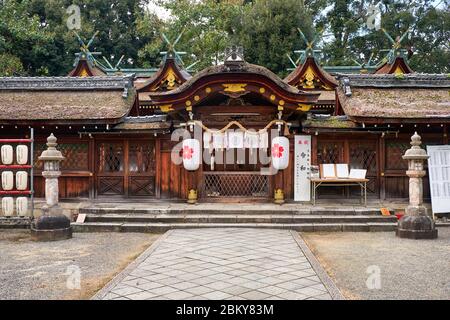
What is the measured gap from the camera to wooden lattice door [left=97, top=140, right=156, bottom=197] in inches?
553

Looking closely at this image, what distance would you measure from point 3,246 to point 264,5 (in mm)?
25085

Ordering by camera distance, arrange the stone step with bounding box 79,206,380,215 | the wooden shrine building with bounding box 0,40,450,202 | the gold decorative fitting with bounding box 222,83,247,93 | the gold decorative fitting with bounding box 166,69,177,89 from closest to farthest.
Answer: the stone step with bounding box 79,206,380,215 < the gold decorative fitting with bounding box 222,83,247,93 < the wooden shrine building with bounding box 0,40,450,202 < the gold decorative fitting with bounding box 166,69,177,89

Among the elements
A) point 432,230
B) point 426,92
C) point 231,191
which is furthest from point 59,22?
point 432,230

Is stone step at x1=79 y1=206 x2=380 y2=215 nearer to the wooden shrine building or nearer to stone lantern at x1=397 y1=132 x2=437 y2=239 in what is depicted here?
the wooden shrine building

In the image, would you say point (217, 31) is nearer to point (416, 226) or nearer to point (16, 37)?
point (16, 37)

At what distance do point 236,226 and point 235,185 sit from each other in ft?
7.63

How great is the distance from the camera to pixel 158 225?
11.7m

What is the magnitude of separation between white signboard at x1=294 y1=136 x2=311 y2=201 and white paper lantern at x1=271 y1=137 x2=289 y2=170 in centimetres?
70

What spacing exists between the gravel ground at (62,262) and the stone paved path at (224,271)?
46 centimetres

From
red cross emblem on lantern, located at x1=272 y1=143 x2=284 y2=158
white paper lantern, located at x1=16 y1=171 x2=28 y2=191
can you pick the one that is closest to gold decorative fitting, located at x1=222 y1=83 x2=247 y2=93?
red cross emblem on lantern, located at x1=272 y1=143 x2=284 y2=158

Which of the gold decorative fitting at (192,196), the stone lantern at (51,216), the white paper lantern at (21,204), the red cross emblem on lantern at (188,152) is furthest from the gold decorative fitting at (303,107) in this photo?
the white paper lantern at (21,204)

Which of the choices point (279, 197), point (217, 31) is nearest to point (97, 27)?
point (217, 31)

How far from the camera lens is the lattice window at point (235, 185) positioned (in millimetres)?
13727

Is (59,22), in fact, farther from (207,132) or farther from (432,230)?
(432,230)
